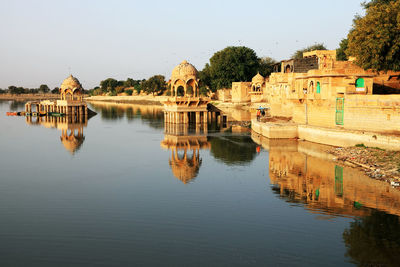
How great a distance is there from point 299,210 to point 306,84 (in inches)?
736

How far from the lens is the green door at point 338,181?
16.2 metres

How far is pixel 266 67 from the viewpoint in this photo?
74.4m

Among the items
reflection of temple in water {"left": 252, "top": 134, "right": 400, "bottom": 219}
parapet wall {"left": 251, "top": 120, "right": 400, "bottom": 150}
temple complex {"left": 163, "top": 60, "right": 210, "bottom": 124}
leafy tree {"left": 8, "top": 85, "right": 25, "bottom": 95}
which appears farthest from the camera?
leafy tree {"left": 8, "top": 85, "right": 25, "bottom": 95}

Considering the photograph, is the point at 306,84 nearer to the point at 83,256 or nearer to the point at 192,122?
the point at 192,122

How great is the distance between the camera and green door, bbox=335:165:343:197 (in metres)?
16.2

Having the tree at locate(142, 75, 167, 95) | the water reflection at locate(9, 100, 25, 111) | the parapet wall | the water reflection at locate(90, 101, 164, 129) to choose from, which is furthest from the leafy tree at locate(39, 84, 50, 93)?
the parapet wall

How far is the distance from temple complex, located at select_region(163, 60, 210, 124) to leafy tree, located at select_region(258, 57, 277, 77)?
29.2 m

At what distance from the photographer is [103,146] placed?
2986 centimetres

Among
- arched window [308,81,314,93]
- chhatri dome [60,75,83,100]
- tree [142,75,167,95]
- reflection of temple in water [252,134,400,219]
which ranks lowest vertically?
reflection of temple in water [252,134,400,219]

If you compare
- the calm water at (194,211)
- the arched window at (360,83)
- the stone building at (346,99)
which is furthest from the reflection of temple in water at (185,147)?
the arched window at (360,83)

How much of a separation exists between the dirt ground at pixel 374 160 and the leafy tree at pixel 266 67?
50602 mm

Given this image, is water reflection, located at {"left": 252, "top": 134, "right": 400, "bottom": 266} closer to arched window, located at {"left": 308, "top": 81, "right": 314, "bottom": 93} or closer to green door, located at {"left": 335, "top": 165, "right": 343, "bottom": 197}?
green door, located at {"left": 335, "top": 165, "right": 343, "bottom": 197}

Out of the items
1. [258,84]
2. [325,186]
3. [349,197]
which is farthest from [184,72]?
[349,197]

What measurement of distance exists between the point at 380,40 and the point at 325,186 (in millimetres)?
11485
